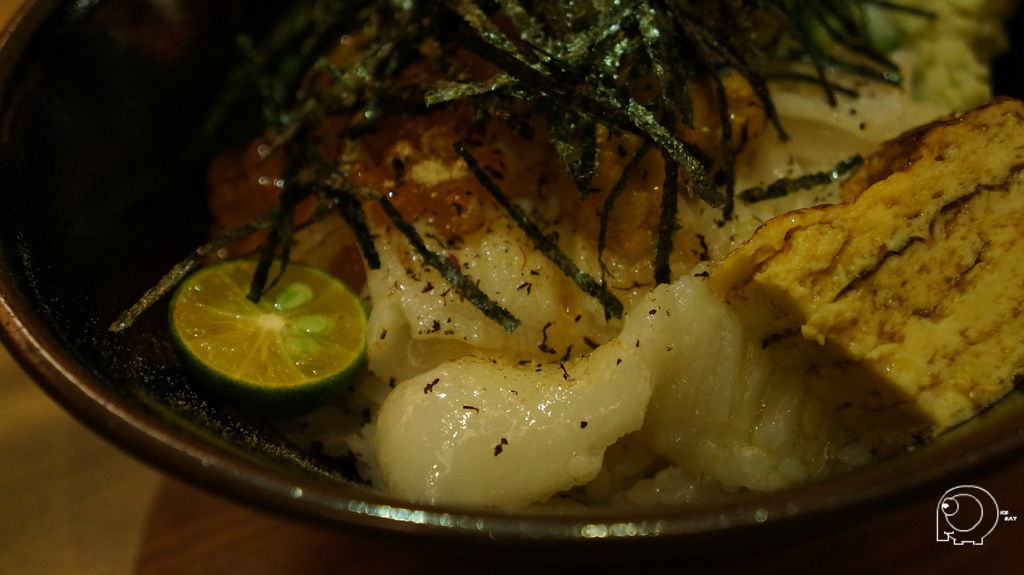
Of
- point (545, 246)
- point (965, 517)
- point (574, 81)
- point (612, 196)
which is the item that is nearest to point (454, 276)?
point (545, 246)

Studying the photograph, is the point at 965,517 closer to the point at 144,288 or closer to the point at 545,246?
the point at 545,246

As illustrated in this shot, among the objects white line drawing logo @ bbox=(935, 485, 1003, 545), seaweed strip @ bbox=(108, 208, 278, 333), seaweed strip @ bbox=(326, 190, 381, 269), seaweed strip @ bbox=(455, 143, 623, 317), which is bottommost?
seaweed strip @ bbox=(108, 208, 278, 333)

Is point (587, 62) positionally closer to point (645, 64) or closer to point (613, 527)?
point (645, 64)

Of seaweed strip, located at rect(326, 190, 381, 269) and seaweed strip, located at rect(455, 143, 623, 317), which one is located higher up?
seaweed strip, located at rect(455, 143, 623, 317)

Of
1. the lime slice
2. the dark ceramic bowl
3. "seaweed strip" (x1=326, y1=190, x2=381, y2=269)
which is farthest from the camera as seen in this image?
"seaweed strip" (x1=326, y1=190, x2=381, y2=269)

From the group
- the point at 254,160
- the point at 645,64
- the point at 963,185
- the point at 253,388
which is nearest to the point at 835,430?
the point at 963,185

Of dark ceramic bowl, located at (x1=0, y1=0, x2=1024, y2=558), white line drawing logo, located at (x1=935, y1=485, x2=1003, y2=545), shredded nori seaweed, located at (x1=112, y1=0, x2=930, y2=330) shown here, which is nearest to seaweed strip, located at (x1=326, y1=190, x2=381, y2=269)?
shredded nori seaweed, located at (x1=112, y1=0, x2=930, y2=330)

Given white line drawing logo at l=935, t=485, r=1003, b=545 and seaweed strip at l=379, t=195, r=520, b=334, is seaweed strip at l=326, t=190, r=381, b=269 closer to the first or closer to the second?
seaweed strip at l=379, t=195, r=520, b=334

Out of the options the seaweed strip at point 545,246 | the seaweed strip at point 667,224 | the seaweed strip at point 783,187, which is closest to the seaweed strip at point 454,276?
the seaweed strip at point 545,246
